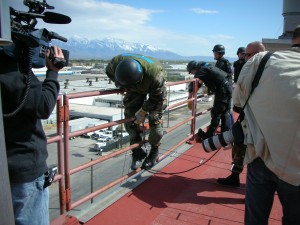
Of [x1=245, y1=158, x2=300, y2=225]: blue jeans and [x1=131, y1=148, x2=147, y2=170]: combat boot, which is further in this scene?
[x1=131, y1=148, x2=147, y2=170]: combat boot

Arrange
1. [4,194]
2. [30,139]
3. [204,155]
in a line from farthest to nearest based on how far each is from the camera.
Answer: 1. [204,155]
2. [30,139]
3. [4,194]

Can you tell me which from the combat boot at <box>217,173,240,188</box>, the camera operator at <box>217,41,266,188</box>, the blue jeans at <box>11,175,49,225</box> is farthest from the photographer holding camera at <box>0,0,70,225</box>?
the combat boot at <box>217,173,240,188</box>

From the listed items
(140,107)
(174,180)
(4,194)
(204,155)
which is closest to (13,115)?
(4,194)

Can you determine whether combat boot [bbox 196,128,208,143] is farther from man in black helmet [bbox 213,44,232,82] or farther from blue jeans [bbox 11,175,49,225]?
blue jeans [bbox 11,175,49,225]

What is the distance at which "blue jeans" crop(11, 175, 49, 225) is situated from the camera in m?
1.82

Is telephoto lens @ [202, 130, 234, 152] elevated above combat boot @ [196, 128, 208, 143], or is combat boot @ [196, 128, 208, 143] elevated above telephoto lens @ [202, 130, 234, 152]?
telephoto lens @ [202, 130, 234, 152]

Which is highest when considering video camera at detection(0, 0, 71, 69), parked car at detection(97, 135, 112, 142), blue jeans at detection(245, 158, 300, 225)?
video camera at detection(0, 0, 71, 69)

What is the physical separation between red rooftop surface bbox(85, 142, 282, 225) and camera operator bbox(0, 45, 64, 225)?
1.44m

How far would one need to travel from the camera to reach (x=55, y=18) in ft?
6.05

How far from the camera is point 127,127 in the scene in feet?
14.4

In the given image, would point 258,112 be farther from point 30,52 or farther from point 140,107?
point 140,107

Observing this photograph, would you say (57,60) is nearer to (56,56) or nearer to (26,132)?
(56,56)

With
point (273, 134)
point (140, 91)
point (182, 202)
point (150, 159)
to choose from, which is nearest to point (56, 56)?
point (273, 134)

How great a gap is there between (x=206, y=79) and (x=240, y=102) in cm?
342
